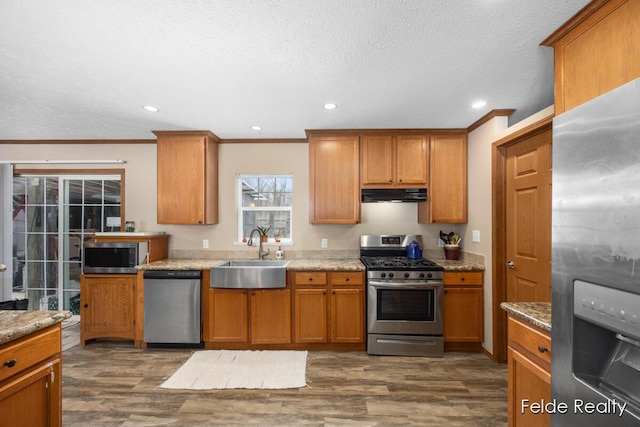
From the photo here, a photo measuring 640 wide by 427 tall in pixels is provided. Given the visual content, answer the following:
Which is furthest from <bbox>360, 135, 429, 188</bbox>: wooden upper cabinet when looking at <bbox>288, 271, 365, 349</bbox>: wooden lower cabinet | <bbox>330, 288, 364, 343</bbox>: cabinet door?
<bbox>330, 288, 364, 343</bbox>: cabinet door

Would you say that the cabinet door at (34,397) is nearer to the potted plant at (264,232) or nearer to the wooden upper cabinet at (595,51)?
the potted plant at (264,232)

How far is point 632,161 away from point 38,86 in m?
3.58

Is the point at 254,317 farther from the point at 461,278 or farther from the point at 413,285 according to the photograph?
the point at 461,278

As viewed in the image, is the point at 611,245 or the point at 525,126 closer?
the point at 611,245

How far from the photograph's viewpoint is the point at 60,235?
3.90 meters

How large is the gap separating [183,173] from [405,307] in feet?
9.51

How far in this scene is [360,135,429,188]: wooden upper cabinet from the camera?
346 centimetres

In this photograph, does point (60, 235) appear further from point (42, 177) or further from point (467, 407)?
point (467, 407)

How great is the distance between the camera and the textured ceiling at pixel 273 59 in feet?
4.91

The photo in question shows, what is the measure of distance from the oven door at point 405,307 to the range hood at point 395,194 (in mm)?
964

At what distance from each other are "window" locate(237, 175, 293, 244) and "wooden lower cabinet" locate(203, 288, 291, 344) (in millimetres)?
922

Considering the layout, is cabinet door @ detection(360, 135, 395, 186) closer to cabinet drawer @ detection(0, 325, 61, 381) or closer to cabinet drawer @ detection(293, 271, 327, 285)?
cabinet drawer @ detection(293, 271, 327, 285)

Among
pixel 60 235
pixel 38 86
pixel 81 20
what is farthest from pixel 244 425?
pixel 60 235

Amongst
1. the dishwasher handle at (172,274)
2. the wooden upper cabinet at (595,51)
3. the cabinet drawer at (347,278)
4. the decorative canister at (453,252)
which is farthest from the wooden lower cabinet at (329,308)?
the wooden upper cabinet at (595,51)
